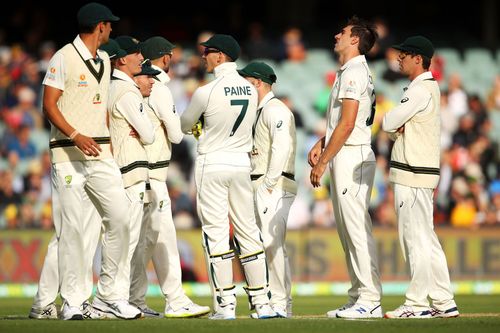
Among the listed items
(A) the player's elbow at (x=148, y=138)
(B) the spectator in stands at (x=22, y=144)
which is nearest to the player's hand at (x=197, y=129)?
(A) the player's elbow at (x=148, y=138)

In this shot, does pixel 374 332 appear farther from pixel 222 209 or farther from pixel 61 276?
pixel 61 276

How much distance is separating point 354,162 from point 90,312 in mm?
2603

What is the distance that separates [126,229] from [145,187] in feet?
2.49

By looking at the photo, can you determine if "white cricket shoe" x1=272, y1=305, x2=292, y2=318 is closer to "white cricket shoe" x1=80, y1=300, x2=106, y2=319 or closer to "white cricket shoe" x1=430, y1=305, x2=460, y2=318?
"white cricket shoe" x1=430, y1=305, x2=460, y2=318

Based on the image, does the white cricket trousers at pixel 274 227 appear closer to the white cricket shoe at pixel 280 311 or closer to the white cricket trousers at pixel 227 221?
the white cricket shoe at pixel 280 311

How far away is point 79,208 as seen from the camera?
9.38 m

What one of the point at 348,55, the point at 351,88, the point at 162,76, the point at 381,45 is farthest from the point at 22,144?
the point at 351,88

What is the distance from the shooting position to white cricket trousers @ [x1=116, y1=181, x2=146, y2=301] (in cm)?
984

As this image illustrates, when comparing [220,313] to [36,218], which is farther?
[36,218]

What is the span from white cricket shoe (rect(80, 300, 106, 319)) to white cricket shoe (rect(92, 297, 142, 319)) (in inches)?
1.7

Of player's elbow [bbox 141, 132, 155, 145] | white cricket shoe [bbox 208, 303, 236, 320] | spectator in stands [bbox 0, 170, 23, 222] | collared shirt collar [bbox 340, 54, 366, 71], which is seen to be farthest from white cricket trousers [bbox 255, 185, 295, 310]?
spectator in stands [bbox 0, 170, 23, 222]

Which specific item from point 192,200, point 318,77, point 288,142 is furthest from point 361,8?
point 288,142

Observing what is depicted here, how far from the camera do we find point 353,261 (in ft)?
32.7

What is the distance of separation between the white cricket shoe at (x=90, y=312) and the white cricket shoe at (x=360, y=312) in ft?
6.70
